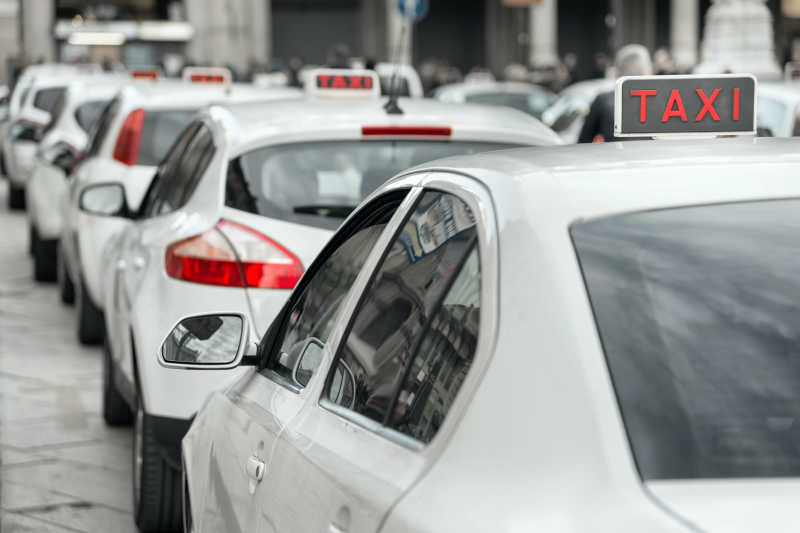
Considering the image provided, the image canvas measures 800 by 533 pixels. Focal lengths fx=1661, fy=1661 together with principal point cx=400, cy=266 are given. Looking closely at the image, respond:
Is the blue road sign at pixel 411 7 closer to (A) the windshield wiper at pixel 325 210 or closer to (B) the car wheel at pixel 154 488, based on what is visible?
(A) the windshield wiper at pixel 325 210

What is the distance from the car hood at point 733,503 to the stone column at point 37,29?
189 feet

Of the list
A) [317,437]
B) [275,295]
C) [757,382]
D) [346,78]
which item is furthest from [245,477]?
[346,78]

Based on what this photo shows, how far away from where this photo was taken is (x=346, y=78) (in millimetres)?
7609

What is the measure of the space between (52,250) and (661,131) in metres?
9.44

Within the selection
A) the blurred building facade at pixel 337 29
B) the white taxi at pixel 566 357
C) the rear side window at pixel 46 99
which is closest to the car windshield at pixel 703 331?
the white taxi at pixel 566 357

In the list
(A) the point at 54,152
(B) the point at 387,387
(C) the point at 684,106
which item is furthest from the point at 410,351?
(A) the point at 54,152

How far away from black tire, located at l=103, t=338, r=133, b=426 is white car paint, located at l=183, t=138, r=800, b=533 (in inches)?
159

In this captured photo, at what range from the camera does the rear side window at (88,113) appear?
13.3m

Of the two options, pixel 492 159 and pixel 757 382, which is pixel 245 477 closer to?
pixel 492 159

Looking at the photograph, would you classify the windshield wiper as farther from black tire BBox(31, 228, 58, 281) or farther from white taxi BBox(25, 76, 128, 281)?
black tire BBox(31, 228, 58, 281)

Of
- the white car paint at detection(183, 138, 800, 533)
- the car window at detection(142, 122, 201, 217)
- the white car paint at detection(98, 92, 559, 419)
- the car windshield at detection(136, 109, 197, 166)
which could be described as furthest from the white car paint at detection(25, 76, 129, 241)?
the white car paint at detection(183, 138, 800, 533)

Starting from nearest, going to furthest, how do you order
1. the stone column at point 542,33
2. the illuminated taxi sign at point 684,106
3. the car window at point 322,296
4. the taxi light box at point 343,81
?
1. the car window at point 322,296
2. the illuminated taxi sign at point 684,106
3. the taxi light box at point 343,81
4. the stone column at point 542,33

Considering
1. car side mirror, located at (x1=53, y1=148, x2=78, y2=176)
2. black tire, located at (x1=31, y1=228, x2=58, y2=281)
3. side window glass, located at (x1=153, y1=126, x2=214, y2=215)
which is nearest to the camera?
side window glass, located at (x1=153, y1=126, x2=214, y2=215)

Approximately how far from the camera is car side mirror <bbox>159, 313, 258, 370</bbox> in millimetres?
3463
